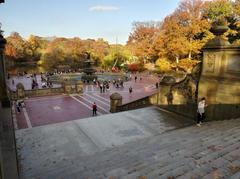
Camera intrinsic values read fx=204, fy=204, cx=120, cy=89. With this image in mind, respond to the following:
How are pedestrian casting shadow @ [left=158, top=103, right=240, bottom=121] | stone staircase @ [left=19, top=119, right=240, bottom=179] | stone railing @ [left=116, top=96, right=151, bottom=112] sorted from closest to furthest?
stone staircase @ [left=19, top=119, right=240, bottom=179] → pedestrian casting shadow @ [left=158, top=103, right=240, bottom=121] → stone railing @ [left=116, top=96, right=151, bottom=112]

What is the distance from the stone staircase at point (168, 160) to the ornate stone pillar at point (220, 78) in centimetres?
100

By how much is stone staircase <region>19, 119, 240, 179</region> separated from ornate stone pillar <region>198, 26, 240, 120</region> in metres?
1.00

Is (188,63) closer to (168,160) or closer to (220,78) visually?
(220,78)

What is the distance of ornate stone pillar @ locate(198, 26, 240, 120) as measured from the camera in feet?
25.0

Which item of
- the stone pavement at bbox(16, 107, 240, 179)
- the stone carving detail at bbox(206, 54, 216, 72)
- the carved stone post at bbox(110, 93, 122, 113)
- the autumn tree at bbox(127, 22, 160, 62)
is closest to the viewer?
the stone pavement at bbox(16, 107, 240, 179)

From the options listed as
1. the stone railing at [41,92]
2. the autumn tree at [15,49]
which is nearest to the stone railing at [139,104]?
the stone railing at [41,92]

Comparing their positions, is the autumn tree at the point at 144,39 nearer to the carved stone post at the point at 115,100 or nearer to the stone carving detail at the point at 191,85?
the carved stone post at the point at 115,100

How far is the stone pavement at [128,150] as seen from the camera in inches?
173

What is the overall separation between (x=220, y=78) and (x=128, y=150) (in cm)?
479

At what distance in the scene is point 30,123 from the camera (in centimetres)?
1581

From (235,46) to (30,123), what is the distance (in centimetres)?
1456

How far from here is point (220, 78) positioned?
814 centimetres

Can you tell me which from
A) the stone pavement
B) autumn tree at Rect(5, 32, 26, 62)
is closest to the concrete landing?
the stone pavement

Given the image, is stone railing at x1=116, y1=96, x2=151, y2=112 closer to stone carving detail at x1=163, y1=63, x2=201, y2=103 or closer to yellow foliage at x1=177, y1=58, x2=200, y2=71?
stone carving detail at x1=163, y1=63, x2=201, y2=103
